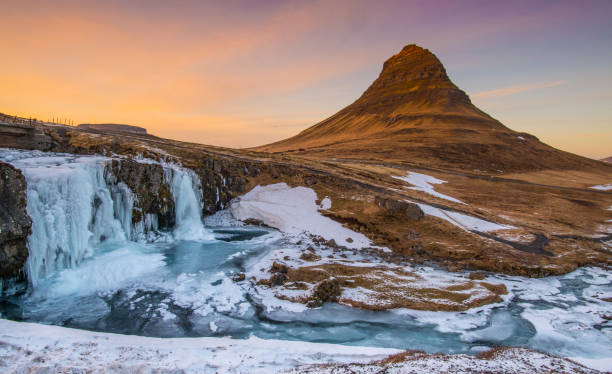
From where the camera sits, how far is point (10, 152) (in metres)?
27.4

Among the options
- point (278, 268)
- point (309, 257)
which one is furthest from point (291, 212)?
point (278, 268)

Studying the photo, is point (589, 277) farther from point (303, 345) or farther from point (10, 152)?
point (10, 152)

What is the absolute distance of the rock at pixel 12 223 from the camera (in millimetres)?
16938

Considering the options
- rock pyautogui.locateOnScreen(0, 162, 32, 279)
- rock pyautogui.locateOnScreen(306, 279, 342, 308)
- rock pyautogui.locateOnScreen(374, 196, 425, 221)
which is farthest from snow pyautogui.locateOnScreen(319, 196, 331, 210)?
rock pyautogui.locateOnScreen(0, 162, 32, 279)

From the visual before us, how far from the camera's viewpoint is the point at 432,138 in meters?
127

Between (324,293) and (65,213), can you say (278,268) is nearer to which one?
(324,293)

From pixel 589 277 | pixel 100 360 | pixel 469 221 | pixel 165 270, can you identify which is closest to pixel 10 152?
pixel 165 270

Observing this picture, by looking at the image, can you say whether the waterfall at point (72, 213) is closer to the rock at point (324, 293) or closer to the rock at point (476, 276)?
the rock at point (324, 293)

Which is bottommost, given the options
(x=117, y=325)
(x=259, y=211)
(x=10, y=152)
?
(x=117, y=325)

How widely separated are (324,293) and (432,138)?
122 m

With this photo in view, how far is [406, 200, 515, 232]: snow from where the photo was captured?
3209 cm

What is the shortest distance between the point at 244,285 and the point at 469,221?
25251mm

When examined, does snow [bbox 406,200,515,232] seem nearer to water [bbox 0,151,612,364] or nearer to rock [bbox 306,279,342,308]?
water [bbox 0,151,612,364]

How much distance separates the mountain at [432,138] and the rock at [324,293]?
79288mm
